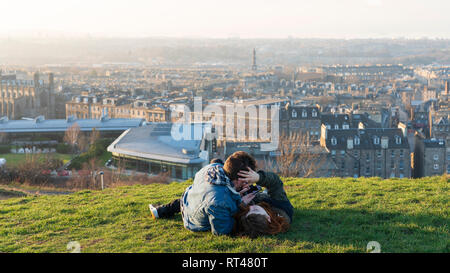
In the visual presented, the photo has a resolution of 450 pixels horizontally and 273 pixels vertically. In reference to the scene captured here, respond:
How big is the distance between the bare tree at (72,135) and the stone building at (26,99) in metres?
22.9

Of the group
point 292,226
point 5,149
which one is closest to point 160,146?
point 5,149

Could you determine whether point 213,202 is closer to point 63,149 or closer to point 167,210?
point 167,210

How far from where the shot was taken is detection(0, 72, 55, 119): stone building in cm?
5388

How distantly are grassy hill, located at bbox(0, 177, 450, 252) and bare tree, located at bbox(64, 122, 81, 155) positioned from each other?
78.5ft

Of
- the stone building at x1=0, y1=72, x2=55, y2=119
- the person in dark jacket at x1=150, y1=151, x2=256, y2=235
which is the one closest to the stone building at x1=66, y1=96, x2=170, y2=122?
the stone building at x1=0, y1=72, x2=55, y2=119

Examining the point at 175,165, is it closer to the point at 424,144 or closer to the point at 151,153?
the point at 151,153

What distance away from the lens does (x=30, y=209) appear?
7527 millimetres

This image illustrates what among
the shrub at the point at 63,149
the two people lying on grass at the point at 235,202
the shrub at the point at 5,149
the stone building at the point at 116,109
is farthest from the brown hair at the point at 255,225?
the stone building at the point at 116,109

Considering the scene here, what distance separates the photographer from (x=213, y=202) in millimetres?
5227

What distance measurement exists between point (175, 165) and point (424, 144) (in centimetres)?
1618

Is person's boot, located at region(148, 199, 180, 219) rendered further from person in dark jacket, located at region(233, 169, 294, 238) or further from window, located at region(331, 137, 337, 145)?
window, located at region(331, 137, 337, 145)

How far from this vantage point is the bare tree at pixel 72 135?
3150 centimetres

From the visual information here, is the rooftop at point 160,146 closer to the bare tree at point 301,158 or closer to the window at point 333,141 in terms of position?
the bare tree at point 301,158
